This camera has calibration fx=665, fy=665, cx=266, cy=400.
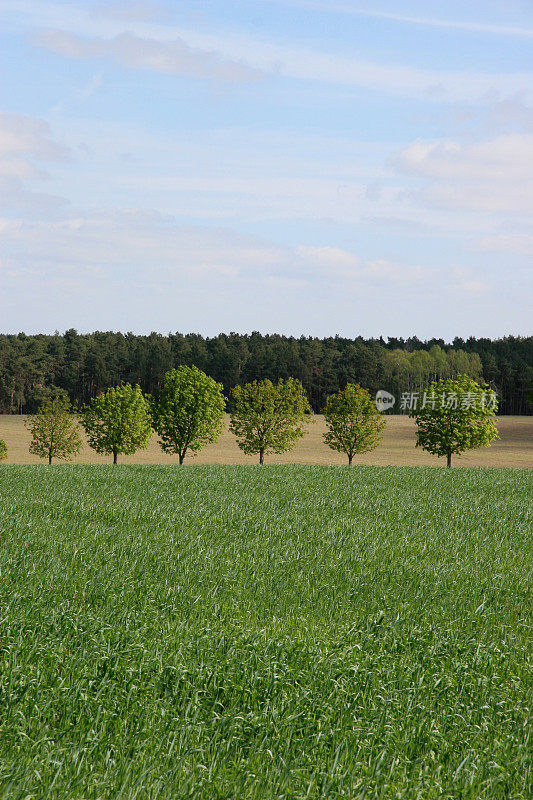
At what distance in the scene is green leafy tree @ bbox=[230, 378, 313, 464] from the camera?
5766 cm

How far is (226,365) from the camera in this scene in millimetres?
116188

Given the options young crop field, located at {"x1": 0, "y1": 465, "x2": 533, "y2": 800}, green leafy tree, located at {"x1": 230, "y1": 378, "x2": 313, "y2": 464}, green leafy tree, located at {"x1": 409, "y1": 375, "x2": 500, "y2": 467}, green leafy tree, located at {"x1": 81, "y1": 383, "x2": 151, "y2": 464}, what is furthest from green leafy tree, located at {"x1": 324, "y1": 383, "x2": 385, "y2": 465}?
young crop field, located at {"x1": 0, "y1": 465, "x2": 533, "y2": 800}

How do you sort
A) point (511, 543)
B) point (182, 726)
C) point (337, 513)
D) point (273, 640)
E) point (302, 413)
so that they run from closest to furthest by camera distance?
point (182, 726) → point (273, 640) → point (511, 543) → point (337, 513) → point (302, 413)

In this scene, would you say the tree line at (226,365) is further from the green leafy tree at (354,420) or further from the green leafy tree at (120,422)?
the green leafy tree at (354,420)

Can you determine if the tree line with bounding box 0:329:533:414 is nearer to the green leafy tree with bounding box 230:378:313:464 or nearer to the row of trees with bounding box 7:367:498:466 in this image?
the row of trees with bounding box 7:367:498:466

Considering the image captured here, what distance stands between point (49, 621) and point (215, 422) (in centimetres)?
4845

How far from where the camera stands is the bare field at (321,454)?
6862 centimetres

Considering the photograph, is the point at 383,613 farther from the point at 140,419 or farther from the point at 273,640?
the point at 140,419

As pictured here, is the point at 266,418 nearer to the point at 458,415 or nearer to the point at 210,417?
the point at 210,417

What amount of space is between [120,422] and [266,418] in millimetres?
12469

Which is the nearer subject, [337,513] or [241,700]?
[241,700]

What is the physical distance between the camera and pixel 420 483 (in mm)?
21734

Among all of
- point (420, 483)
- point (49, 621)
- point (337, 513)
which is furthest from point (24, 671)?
point (420, 483)

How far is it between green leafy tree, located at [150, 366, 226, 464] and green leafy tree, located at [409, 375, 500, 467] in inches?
656
